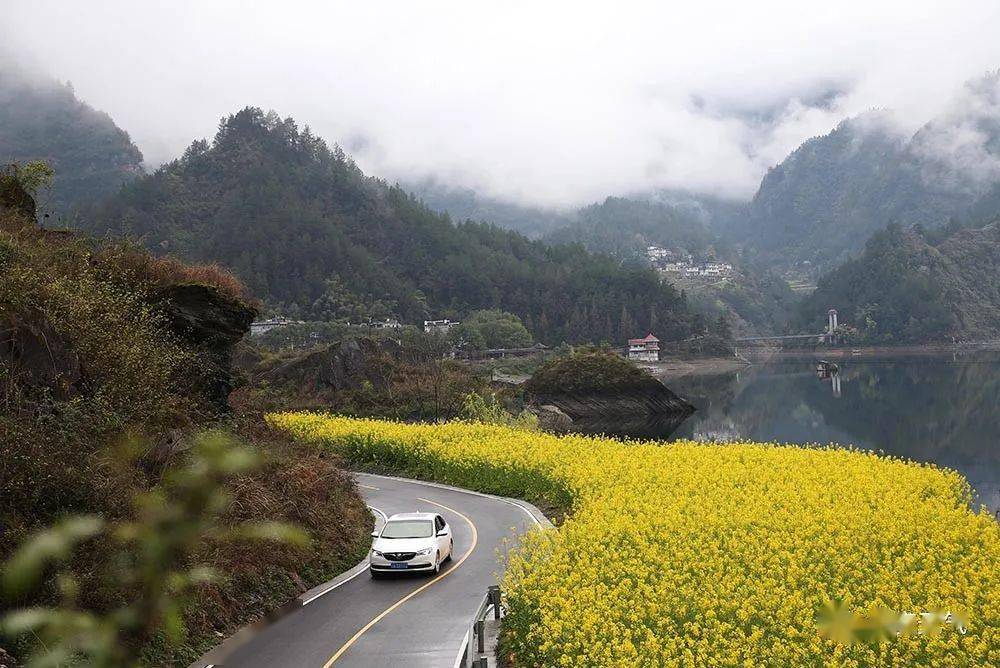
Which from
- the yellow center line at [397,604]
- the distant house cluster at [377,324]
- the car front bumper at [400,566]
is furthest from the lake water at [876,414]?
the distant house cluster at [377,324]

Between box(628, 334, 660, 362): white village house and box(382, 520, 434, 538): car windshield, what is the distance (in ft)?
522

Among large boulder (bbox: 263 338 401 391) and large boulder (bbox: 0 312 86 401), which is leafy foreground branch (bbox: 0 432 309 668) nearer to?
large boulder (bbox: 0 312 86 401)

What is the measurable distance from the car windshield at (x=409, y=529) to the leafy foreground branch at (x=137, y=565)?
4352 millimetres

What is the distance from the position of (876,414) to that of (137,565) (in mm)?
77827

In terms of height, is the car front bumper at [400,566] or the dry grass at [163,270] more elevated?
the dry grass at [163,270]

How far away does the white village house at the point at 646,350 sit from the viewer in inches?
6973

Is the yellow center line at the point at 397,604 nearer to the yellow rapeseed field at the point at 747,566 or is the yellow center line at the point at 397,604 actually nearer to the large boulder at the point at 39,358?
the yellow rapeseed field at the point at 747,566

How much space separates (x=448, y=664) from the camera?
12.4 meters

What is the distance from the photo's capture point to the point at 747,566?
1333 cm

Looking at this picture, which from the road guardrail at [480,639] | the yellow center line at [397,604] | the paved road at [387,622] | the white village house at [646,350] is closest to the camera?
the road guardrail at [480,639]

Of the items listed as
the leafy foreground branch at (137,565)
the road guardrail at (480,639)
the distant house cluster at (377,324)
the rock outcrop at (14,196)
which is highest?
the rock outcrop at (14,196)

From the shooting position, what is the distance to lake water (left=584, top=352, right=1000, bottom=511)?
54781mm

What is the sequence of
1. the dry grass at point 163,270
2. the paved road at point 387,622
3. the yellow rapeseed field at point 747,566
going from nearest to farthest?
the yellow rapeseed field at point 747,566 → the paved road at point 387,622 → the dry grass at point 163,270

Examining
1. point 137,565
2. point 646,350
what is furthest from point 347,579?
point 646,350
